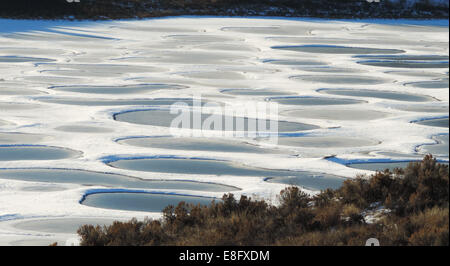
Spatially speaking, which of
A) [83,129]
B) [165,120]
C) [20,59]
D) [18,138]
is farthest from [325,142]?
[20,59]

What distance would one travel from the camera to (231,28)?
38.8 meters

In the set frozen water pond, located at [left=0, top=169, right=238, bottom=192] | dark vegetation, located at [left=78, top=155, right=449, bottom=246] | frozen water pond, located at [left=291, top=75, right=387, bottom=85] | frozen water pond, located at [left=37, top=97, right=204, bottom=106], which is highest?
dark vegetation, located at [left=78, top=155, right=449, bottom=246]

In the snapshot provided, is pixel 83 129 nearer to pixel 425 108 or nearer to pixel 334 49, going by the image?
pixel 425 108

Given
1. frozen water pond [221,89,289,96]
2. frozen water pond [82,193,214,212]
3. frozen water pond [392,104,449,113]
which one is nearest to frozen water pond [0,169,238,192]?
frozen water pond [82,193,214,212]

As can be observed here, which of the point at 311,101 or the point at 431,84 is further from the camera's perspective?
the point at 431,84

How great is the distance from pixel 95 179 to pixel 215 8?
122 ft

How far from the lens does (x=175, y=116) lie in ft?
51.1

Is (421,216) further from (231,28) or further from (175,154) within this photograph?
(231,28)

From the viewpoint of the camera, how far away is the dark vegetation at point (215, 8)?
41.1 m

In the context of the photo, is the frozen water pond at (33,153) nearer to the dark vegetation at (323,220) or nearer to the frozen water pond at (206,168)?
the frozen water pond at (206,168)

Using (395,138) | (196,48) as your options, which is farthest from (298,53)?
(395,138)

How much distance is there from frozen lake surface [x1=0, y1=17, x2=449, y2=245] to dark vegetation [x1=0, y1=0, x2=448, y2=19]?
8.64m

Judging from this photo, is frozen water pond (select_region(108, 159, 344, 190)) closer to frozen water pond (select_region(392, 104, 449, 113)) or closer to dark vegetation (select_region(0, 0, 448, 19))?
→ frozen water pond (select_region(392, 104, 449, 113))

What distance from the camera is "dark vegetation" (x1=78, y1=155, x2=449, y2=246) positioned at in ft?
21.3
